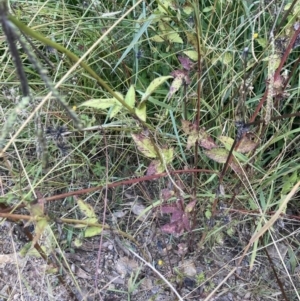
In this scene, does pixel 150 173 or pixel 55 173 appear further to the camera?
pixel 55 173

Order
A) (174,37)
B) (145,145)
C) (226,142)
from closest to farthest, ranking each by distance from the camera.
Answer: (145,145) < (226,142) < (174,37)

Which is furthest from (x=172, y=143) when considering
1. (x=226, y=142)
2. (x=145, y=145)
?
(x=145, y=145)

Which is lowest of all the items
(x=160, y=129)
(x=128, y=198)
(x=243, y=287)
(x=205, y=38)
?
(x=243, y=287)

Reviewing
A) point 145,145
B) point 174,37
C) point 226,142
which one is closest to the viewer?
point 145,145

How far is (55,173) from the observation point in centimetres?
122

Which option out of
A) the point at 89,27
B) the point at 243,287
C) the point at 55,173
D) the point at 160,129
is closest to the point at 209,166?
the point at 160,129

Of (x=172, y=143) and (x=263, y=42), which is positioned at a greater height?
(x=263, y=42)

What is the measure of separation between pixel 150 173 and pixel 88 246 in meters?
0.42

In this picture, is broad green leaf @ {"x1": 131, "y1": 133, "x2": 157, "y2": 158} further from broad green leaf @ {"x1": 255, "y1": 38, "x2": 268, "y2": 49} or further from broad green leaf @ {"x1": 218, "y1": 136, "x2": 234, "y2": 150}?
broad green leaf @ {"x1": 255, "y1": 38, "x2": 268, "y2": 49}

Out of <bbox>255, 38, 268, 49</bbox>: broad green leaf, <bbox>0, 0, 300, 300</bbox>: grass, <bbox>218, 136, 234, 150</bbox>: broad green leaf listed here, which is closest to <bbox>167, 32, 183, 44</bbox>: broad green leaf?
<bbox>0, 0, 300, 300</bbox>: grass

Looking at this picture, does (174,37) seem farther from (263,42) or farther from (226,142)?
(226,142)

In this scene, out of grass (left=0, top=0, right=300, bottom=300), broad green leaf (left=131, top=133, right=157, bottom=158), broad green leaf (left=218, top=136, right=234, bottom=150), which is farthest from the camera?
grass (left=0, top=0, right=300, bottom=300)

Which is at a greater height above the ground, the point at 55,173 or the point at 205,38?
the point at 205,38

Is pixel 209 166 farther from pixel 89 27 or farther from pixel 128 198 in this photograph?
pixel 89 27
